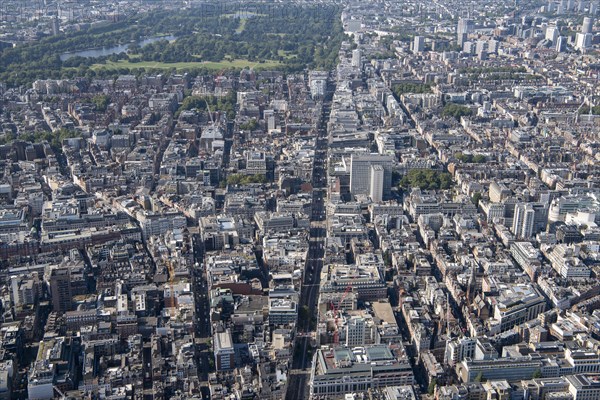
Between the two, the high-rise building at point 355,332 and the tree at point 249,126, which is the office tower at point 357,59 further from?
the high-rise building at point 355,332

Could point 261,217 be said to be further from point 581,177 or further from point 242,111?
point 242,111

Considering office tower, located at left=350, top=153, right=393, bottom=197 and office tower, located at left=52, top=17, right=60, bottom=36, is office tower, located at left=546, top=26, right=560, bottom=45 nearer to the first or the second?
office tower, located at left=350, top=153, right=393, bottom=197

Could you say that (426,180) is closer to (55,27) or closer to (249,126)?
(249,126)

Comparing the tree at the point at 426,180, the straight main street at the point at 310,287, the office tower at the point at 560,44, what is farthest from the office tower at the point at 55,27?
the tree at the point at 426,180

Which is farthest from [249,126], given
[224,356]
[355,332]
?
[224,356]

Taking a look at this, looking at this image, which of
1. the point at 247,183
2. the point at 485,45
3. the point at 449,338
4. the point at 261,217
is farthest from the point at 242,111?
the point at 485,45

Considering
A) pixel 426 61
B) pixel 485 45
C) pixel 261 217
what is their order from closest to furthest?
1. pixel 261 217
2. pixel 426 61
3. pixel 485 45
